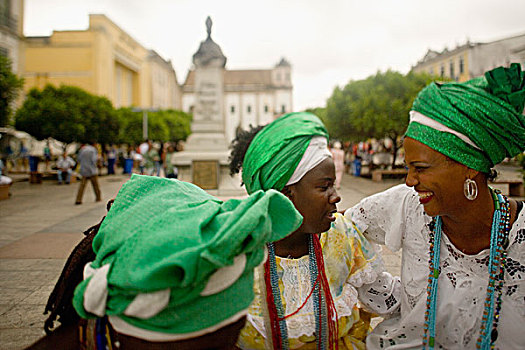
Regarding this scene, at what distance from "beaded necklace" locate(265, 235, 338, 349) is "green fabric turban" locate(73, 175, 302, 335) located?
28.6 inches

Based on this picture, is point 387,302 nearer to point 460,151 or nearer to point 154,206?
point 460,151

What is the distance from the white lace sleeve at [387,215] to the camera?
75.2 inches

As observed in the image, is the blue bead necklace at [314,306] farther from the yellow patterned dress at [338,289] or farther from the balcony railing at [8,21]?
the balcony railing at [8,21]

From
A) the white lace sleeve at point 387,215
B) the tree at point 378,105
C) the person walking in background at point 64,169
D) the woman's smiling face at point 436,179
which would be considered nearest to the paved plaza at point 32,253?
the white lace sleeve at point 387,215

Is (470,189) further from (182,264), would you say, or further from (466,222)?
(182,264)

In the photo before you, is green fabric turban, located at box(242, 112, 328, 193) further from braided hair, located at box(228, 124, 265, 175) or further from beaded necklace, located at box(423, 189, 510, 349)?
beaded necklace, located at box(423, 189, 510, 349)

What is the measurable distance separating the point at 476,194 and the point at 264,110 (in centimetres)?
8182

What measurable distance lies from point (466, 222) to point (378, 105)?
16.9m

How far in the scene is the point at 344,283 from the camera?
189 cm

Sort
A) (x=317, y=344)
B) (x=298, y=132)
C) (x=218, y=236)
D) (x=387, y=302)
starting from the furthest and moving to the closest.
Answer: (x=387, y=302) < (x=298, y=132) < (x=317, y=344) < (x=218, y=236)

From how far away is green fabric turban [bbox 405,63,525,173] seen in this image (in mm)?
1543

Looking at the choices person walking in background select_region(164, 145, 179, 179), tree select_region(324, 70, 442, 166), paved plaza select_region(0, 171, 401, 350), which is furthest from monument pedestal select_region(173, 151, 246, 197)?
tree select_region(324, 70, 442, 166)

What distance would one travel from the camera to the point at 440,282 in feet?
5.75

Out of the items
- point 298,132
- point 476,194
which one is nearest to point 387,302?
point 476,194
